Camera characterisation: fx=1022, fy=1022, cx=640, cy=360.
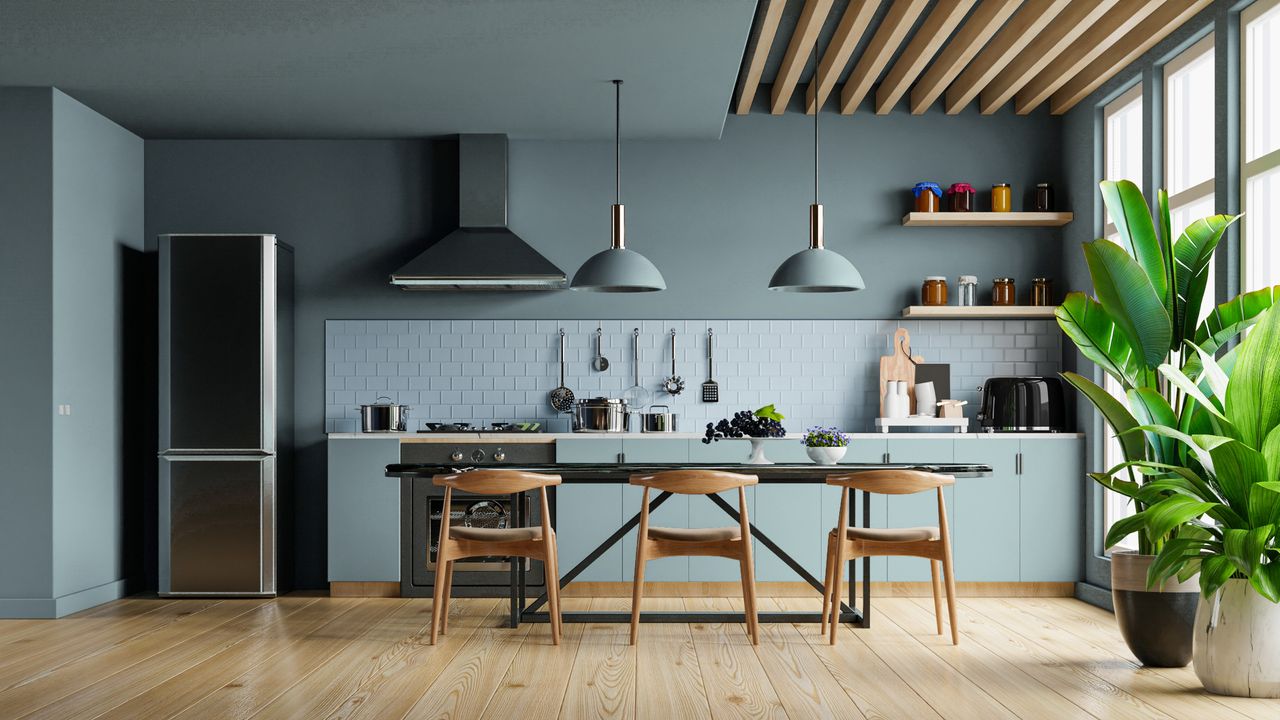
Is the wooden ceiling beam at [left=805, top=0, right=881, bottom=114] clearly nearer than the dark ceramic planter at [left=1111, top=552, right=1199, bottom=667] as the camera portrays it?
No

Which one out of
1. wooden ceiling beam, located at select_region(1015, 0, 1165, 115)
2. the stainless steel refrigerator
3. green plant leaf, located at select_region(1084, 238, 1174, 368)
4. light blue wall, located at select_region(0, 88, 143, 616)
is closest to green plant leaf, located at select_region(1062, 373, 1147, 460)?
green plant leaf, located at select_region(1084, 238, 1174, 368)

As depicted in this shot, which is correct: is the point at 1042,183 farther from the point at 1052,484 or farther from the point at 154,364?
the point at 154,364

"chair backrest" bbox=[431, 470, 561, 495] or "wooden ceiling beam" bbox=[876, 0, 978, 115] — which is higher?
"wooden ceiling beam" bbox=[876, 0, 978, 115]

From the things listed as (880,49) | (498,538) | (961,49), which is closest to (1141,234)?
(961,49)

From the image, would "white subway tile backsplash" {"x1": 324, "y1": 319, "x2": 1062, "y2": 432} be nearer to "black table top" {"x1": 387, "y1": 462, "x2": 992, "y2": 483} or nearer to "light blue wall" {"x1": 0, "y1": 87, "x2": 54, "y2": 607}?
"light blue wall" {"x1": 0, "y1": 87, "x2": 54, "y2": 607}

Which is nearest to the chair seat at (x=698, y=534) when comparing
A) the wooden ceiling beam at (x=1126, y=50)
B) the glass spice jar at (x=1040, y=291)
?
the glass spice jar at (x=1040, y=291)

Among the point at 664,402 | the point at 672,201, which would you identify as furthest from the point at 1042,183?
the point at 664,402

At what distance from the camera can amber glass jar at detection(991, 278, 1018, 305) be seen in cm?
620

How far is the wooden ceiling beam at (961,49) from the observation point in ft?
15.6

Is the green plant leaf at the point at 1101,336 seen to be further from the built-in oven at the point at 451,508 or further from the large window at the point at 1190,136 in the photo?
the built-in oven at the point at 451,508

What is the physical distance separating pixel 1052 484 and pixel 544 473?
3093 millimetres

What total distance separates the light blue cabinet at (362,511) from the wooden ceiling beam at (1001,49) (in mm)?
3884

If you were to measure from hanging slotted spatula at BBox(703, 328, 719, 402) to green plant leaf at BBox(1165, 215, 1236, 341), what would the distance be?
283cm

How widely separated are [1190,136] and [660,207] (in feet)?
9.64
